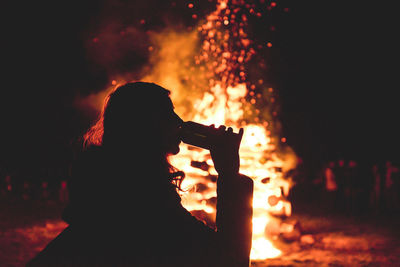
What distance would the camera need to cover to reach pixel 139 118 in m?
1.49

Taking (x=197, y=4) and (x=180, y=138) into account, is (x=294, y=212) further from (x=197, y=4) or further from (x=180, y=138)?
(x=180, y=138)

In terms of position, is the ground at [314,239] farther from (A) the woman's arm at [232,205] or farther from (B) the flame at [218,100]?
(A) the woman's arm at [232,205]

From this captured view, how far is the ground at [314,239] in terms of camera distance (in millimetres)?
6191

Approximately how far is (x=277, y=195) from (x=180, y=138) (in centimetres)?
595

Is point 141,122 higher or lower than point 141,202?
higher

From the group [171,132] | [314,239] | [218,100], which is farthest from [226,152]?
[314,239]

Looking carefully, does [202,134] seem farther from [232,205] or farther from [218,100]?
[218,100]


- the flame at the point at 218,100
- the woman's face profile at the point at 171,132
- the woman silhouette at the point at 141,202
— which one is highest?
the flame at the point at 218,100

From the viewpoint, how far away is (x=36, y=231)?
807cm

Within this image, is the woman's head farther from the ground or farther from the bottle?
the ground

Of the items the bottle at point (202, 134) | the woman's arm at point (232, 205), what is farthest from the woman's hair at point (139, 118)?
the woman's arm at point (232, 205)

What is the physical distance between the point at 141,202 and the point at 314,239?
276 inches

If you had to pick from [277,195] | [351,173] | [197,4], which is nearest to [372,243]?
[277,195]

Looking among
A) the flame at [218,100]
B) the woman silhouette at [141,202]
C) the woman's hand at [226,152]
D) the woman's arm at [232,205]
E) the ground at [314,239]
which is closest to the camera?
the woman silhouette at [141,202]
